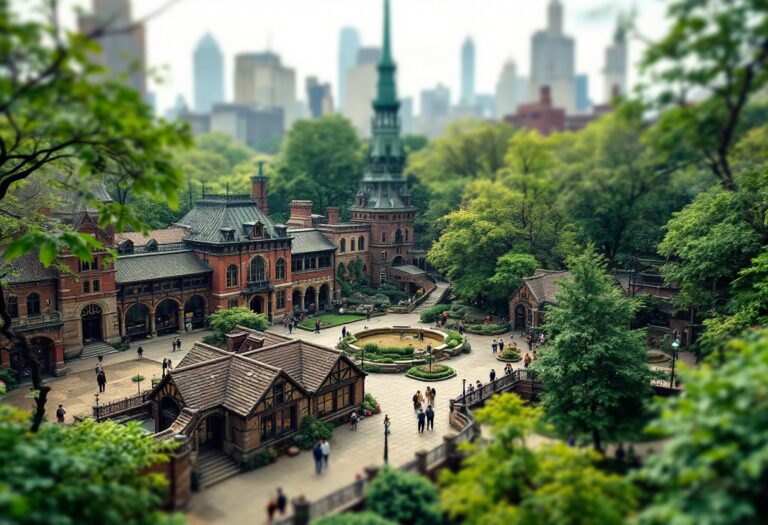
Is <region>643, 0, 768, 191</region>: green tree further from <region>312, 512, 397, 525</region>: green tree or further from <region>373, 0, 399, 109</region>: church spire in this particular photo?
<region>373, 0, 399, 109</region>: church spire

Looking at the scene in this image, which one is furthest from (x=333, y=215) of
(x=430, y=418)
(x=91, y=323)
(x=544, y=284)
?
(x=430, y=418)

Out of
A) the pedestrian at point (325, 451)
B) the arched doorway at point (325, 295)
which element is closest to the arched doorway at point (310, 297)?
the arched doorway at point (325, 295)

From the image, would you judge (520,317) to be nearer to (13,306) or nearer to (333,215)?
(333,215)

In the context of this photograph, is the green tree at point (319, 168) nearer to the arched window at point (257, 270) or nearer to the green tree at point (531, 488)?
the arched window at point (257, 270)

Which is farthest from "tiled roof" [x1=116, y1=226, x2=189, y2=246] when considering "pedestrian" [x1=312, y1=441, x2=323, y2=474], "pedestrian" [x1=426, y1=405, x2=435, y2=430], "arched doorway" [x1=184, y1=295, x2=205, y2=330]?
"pedestrian" [x1=312, y1=441, x2=323, y2=474]

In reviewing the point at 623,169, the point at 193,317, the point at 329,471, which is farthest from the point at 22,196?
the point at 623,169
